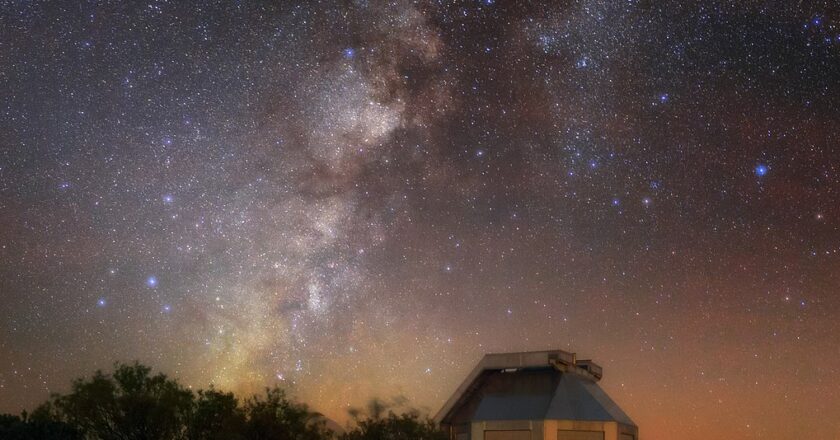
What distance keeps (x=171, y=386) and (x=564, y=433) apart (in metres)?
31.8

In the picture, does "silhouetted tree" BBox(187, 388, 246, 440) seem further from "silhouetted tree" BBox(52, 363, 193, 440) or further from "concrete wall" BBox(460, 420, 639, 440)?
"concrete wall" BBox(460, 420, 639, 440)

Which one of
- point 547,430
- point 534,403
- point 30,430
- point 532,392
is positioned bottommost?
point 30,430

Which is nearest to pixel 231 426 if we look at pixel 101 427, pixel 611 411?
pixel 101 427

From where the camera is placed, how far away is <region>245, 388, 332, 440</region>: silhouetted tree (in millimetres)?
36344

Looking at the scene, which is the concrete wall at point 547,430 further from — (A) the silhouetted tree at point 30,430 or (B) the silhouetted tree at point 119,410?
(A) the silhouetted tree at point 30,430

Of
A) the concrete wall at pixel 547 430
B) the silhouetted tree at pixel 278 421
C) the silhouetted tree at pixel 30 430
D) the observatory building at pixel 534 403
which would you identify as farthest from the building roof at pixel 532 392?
the silhouetted tree at pixel 30 430

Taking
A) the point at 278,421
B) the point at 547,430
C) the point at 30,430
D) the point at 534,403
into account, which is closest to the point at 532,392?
the point at 534,403

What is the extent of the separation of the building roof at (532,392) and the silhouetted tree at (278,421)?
84.2 feet

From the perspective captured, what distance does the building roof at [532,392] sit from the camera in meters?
61.2

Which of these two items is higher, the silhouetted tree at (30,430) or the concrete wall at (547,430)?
the concrete wall at (547,430)

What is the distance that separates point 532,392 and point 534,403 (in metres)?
1.25

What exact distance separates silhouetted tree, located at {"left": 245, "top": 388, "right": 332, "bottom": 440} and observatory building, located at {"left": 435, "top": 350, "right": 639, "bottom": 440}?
24.8 metres

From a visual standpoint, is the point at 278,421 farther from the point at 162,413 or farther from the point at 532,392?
the point at 532,392

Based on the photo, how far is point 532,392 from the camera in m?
62.9
